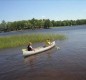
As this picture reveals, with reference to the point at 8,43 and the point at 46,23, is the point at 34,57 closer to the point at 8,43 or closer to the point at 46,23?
the point at 8,43

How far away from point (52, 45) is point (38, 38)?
33.7 feet

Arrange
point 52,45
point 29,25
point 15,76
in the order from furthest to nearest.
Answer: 1. point 29,25
2. point 52,45
3. point 15,76

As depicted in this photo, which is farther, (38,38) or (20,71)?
(38,38)

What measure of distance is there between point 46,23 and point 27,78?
150m

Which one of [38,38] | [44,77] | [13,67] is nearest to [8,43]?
[38,38]

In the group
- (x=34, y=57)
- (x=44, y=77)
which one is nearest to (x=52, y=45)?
(x=34, y=57)

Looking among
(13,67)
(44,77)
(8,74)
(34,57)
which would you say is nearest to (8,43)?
(34,57)

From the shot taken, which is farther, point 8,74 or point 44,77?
point 8,74

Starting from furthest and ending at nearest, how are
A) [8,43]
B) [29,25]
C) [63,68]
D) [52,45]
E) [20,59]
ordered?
1. [29,25]
2. [8,43]
3. [52,45]
4. [20,59]
5. [63,68]

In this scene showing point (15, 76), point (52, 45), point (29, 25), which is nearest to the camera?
point (15, 76)

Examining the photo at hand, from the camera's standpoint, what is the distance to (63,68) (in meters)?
18.1

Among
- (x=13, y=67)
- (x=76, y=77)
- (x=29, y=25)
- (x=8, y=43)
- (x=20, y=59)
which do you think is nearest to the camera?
(x=76, y=77)

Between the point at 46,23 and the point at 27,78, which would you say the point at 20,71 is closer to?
the point at 27,78

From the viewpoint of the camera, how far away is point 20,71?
18172 millimetres
